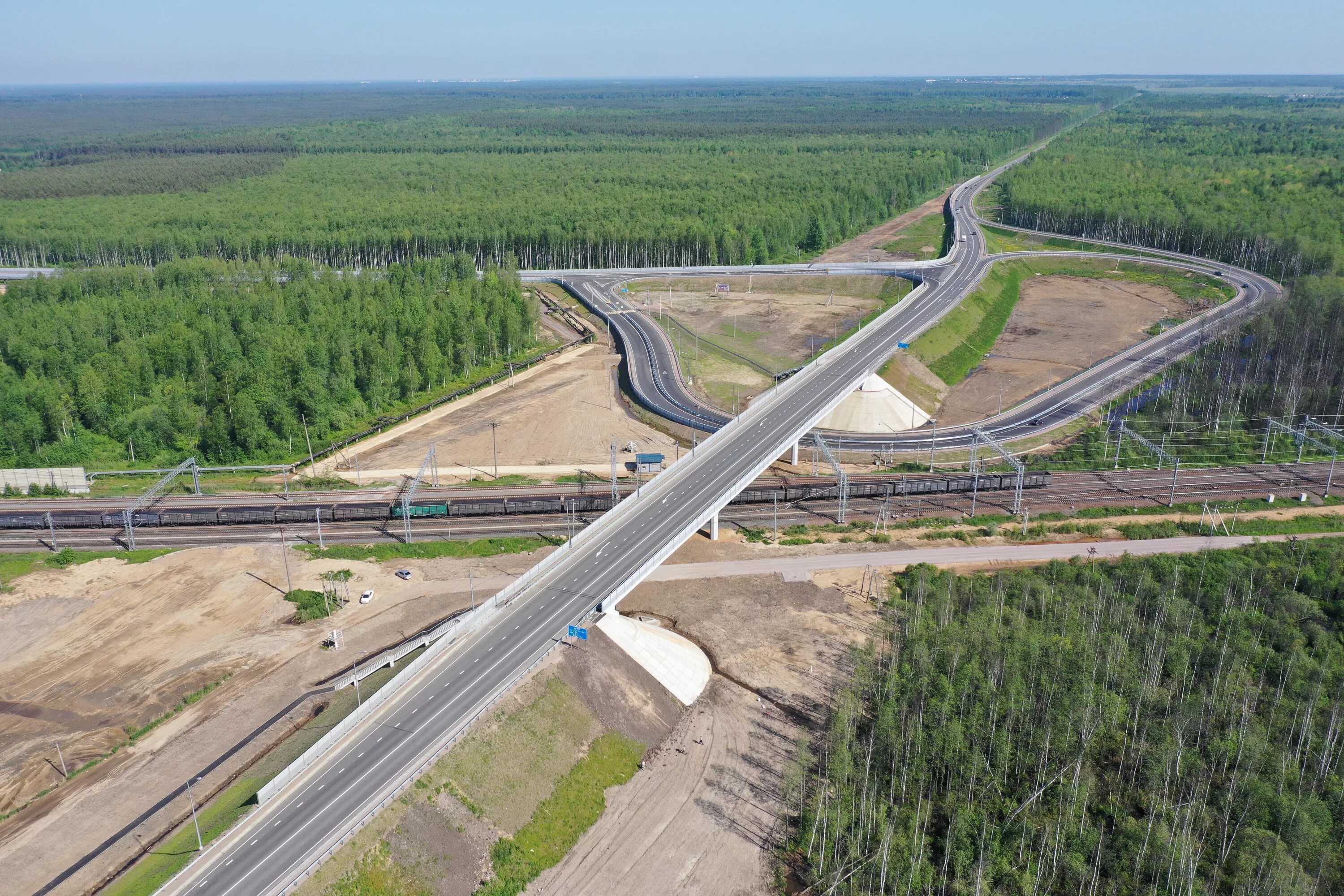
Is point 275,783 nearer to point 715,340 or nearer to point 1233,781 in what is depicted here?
point 1233,781

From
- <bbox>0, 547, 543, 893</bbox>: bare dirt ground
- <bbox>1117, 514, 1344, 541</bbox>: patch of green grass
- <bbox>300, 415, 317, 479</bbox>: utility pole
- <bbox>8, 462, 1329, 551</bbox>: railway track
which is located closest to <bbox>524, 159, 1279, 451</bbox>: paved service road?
<bbox>8, 462, 1329, 551</bbox>: railway track

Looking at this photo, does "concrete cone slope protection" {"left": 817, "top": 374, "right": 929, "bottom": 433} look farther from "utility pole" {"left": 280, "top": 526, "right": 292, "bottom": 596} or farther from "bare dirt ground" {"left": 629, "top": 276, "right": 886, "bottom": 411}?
"utility pole" {"left": 280, "top": 526, "right": 292, "bottom": 596}

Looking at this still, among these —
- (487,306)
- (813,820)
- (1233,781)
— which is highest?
(487,306)

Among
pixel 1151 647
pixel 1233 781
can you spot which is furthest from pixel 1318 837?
pixel 1151 647

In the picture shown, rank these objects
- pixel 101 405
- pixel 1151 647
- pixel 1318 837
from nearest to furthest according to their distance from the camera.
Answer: pixel 1318 837 < pixel 1151 647 < pixel 101 405

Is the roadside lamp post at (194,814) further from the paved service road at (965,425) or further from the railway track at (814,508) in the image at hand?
the paved service road at (965,425)

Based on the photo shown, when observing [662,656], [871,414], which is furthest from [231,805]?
[871,414]
